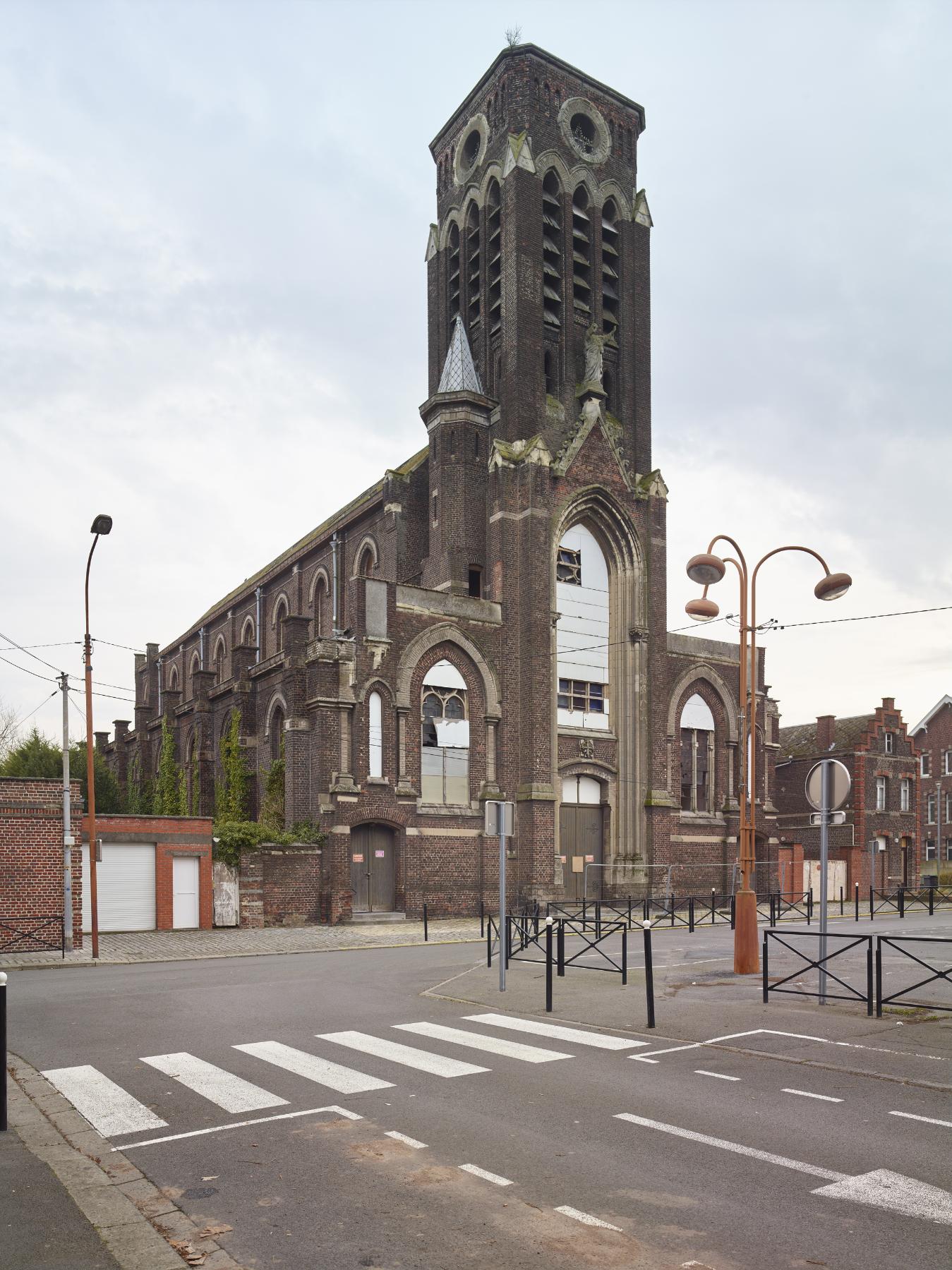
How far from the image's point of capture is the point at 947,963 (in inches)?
746

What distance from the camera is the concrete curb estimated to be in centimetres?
552

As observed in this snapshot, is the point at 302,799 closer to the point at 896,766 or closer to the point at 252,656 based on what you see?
the point at 252,656

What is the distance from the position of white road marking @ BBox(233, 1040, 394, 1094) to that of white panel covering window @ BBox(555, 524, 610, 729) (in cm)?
2888

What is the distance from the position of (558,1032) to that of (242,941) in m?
16.3

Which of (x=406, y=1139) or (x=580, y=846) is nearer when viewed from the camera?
(x=406, y=1139)

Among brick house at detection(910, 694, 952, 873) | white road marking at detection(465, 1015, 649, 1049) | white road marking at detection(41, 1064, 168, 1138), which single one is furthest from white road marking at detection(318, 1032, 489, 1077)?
brick house at detection(910, 694, 952, 873)

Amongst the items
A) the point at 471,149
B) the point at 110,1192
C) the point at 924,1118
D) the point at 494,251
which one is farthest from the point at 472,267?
the point at 110,1192

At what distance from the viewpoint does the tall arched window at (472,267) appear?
43844mm

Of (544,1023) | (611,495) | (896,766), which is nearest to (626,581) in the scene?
(611,495)

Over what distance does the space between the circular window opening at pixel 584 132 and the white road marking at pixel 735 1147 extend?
139 ft

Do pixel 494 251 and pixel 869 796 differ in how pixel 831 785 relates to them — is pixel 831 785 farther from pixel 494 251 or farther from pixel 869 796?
pixel 869 796

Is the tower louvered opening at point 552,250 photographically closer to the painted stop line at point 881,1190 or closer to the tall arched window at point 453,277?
the tall arched window at point 453,277

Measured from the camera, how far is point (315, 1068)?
992 cm

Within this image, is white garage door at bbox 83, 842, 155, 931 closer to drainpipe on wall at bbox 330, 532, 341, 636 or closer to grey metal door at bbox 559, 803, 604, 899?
grey metal door at bbox 559, 803, 604, 899
